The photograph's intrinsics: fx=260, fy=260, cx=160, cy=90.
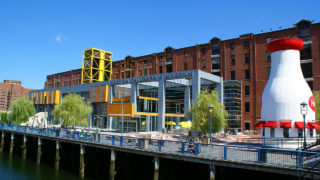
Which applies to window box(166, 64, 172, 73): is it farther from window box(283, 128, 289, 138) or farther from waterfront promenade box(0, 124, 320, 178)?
window box(283, 128, 289, 138)

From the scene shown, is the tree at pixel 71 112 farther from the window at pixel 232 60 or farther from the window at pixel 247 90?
the window at pixel 247 90

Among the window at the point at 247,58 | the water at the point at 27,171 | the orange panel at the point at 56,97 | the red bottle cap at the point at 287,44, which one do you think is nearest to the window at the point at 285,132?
the red bottle cap at the point at 287,44

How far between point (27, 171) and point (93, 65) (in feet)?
162

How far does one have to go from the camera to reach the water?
25.7 metres

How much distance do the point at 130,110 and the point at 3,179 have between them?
860 inches

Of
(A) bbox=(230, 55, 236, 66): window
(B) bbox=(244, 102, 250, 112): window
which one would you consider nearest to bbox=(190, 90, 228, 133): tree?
(B) bbox=(244, 102, 250, 112): window

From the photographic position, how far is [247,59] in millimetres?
51969

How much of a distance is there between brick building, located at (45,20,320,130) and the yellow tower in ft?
58.9

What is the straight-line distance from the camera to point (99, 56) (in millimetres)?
74375

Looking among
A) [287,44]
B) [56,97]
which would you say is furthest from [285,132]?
[56,97]

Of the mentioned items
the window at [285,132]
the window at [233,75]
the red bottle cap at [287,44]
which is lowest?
the window at [285,132]

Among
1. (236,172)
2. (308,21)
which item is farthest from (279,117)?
(308,21)

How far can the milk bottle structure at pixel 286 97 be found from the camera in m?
22.8

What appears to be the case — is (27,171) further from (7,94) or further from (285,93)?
(7,94)
